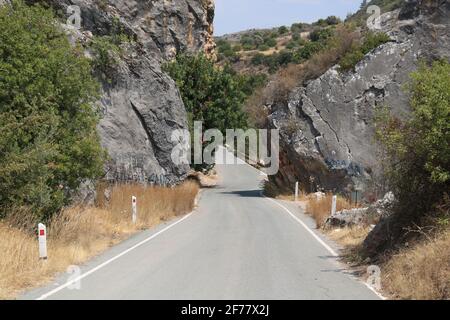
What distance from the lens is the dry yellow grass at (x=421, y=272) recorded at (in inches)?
307

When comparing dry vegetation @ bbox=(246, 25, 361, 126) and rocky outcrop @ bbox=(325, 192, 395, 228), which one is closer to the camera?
rocky outcrop @ bbox=(325, 192, 395, 228)

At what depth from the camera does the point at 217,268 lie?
10.7 meters

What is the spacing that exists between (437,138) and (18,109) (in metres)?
9.40

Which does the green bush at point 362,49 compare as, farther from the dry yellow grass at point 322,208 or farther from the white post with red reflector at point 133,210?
the white post with red reflector at point 133,210

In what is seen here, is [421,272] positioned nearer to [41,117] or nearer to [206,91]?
[41,117]

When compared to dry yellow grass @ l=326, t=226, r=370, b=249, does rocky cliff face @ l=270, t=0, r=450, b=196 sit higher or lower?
higher

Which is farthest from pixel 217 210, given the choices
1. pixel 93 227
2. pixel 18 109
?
pixel 18 109

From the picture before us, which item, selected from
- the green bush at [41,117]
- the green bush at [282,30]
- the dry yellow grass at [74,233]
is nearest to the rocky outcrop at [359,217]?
the dry yellow grass at [74,233]

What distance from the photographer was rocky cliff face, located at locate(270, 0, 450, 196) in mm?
30906

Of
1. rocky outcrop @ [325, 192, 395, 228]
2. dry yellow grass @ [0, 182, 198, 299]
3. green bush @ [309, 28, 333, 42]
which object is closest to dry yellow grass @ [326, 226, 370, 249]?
rocky outcrop @ [325, 192, 395, 228]

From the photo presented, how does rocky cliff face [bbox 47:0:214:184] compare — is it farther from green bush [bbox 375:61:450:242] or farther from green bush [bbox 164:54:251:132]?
green bush [bbox 375:61:450:242]

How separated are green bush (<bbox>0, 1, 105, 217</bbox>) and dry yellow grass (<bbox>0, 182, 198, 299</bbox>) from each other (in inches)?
28.4

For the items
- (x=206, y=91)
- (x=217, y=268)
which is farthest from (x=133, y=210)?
(x=206, y=91)
